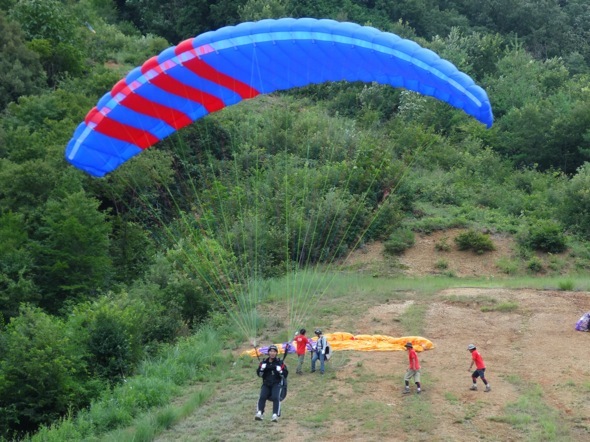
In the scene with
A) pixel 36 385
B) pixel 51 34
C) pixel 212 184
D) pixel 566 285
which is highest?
pixel 51 34

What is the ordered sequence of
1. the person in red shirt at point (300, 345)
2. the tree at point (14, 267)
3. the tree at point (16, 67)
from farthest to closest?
the tree at point (16, 67) < the tree at point (14, 267) < the person in red shirt at point (300, 345)

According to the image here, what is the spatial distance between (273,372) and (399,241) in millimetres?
17040

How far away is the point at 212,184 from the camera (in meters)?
32.3

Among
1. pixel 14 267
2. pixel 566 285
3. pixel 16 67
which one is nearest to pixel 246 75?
pixel 14 267

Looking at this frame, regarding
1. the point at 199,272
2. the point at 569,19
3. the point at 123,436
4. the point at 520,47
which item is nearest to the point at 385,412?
the point at 123,436

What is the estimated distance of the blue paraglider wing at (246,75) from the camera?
17.5m

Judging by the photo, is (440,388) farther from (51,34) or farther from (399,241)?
(51,34)

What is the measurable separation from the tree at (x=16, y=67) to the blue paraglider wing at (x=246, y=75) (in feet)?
64.4

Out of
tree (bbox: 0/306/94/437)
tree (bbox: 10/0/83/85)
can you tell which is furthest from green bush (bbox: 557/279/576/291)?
tree (bbox: 10/0/83/85)

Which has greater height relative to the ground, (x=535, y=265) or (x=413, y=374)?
(x=535, y=265)

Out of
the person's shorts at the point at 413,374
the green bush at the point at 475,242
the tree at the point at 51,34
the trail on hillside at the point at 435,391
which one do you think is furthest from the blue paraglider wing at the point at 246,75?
the tree at the point at 51,34

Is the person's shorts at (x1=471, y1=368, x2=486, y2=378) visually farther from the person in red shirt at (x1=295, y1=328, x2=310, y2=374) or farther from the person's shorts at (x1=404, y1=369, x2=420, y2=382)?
the person in red shirt at (x1=295, y1=328, x2=310, y2=374)

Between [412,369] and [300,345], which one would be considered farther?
[300,345]

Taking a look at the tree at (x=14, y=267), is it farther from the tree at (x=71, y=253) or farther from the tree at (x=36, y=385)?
the tree at (x=36, y=385)
